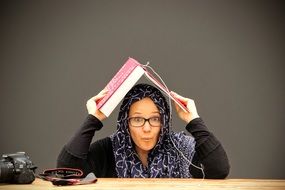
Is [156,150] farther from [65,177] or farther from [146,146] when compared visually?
[65,177]

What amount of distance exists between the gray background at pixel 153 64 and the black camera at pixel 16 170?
1.69 m

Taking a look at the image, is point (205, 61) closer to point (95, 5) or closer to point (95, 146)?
point (95, 5)

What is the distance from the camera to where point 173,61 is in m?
3.42

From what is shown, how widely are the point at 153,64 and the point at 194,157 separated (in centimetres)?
103

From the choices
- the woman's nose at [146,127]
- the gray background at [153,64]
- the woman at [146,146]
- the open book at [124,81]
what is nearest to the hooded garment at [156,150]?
the woman at [146,146]

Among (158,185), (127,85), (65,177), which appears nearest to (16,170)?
(65,177)

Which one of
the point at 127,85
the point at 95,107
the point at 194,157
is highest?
the point at 127,85

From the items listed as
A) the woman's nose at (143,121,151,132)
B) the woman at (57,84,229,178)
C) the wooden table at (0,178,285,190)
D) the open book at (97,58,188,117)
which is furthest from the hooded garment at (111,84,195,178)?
the wooden table at (0,178,285,190)

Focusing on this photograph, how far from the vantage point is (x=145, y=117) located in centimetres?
250

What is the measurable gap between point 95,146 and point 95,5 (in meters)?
1.27

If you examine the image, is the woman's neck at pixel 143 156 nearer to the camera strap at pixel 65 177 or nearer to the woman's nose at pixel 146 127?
the woman's nose at pixel 146 127

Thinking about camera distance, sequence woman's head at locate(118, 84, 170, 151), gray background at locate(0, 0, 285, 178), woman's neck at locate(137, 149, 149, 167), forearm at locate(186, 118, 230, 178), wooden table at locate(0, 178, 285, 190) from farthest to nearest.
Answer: gray background at locate(0, 0, 285, 178), woman's neck at locate(137, 149, 149, 167), woman's head at locate(118, 84, 170, 151), forearm at locate(186, 118, 230, 178), wooden table at locate(0, 178, 285, 190)

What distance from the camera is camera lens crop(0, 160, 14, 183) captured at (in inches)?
67.6

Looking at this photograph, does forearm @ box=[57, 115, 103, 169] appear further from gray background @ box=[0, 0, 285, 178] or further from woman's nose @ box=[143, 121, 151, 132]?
gray background @ box=[0, 0, 285, 178]
